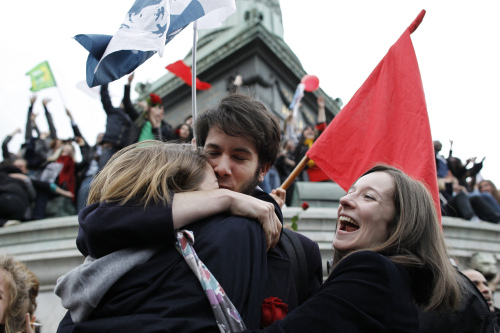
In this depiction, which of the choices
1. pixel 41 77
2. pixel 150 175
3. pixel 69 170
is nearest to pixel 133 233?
pixel 150 175

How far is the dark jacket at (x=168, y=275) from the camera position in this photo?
4.94 feet

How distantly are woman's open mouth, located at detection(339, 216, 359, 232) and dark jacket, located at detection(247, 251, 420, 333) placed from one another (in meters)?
0.52

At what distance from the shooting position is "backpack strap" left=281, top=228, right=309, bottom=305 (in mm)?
2074

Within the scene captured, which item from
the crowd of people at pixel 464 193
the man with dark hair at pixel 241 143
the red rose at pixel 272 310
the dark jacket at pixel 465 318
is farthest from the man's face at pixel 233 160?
the crowd of people at pixel 464 193

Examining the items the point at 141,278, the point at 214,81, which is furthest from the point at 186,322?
the point at 214,81

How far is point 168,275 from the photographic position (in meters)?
1.60

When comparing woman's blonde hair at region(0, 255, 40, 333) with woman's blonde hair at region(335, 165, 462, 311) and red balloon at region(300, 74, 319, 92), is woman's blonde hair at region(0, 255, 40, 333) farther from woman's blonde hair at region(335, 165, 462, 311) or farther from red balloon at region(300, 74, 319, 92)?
red balloon at region(300, 74, 319, 92)

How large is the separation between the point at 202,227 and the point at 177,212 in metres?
0.11

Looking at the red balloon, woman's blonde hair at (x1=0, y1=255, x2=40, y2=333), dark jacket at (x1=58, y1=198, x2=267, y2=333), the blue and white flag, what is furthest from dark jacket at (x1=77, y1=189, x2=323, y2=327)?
the red balloon

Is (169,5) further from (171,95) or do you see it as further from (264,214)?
(171,95)

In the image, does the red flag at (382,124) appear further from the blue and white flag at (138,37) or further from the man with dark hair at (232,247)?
the man with dark hair at (232,247)

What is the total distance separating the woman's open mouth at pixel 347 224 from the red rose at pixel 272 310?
2.25 ft

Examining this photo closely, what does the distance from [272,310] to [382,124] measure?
109 inches

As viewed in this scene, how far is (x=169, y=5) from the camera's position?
3557mm
